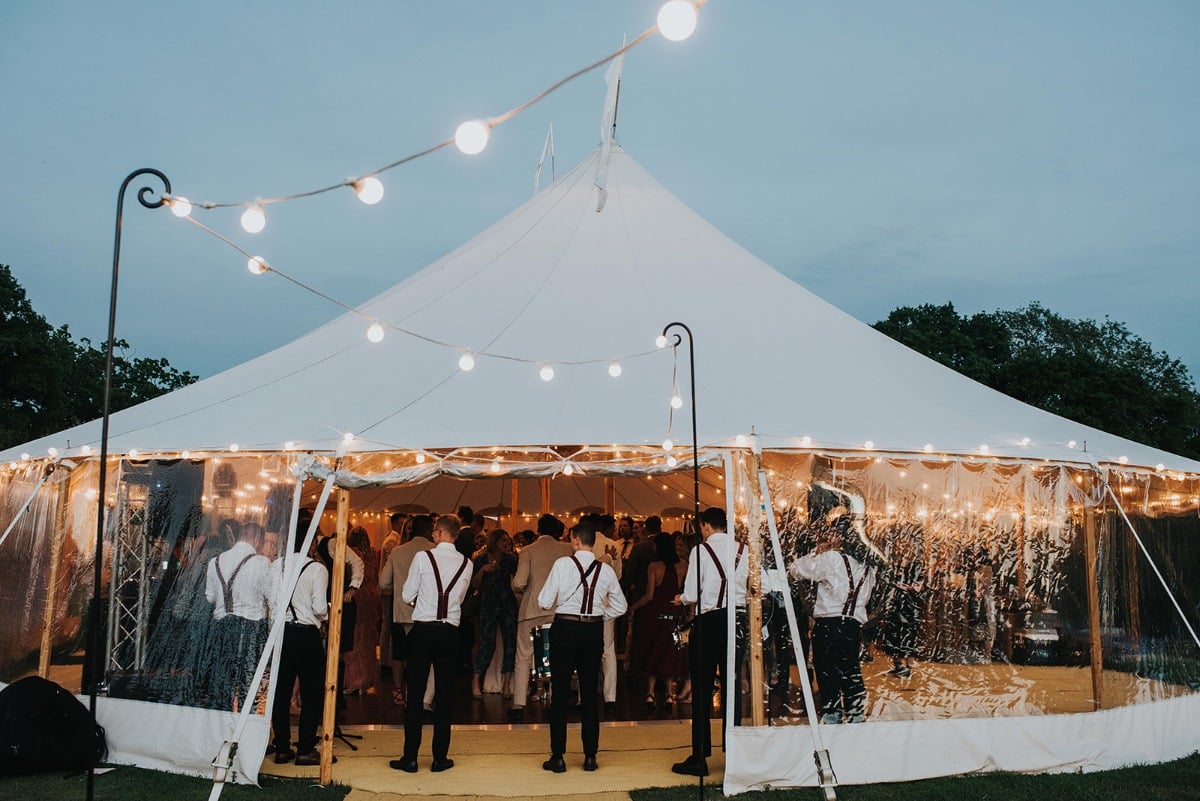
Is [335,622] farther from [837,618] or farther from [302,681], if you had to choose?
[837,618]

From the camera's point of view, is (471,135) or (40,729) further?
(40,729)

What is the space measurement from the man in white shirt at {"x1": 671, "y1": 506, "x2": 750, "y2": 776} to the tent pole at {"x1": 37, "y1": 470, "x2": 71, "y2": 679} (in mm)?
4449

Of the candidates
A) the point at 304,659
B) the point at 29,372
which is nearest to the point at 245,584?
the point at 304,659

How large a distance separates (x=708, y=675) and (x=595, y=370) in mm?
2142

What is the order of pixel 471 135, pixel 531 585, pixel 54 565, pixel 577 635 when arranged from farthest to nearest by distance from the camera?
1. pixel 531 585
2. pixel 54 565
3. pixel 577 635
4. pixel 471 135

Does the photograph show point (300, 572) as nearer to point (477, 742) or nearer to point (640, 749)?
point (477, 742)

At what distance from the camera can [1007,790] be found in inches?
220

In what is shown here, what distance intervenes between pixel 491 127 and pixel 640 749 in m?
4.69

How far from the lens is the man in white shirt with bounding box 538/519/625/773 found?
610 centimetres

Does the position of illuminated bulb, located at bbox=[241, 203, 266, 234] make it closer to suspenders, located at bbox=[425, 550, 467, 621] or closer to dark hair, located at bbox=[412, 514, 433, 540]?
suspenders, located at bbox=[425, 550, 467, 621]

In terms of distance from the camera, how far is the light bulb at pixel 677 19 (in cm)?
257

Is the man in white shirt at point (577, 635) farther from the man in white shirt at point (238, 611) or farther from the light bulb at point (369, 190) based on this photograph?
the light bulb at point (369, 190)

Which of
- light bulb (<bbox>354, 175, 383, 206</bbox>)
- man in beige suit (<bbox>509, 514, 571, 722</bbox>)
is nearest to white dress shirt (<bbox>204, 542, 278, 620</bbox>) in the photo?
man in beige suit (<bbox>509, 514, 571, 722</bbox>)

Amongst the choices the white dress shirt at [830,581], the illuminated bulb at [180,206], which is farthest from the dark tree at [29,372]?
the white dress shirt at [830,581]
